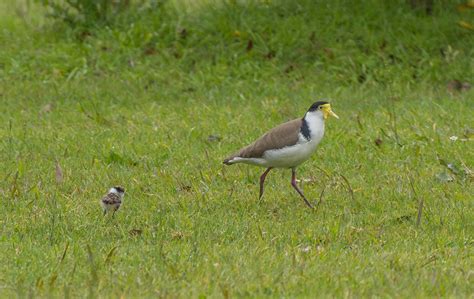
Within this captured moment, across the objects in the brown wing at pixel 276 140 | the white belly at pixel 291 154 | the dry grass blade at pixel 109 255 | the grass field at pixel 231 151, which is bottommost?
the grass field at pixel 231 151

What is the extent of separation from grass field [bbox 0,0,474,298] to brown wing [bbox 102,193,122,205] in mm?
130

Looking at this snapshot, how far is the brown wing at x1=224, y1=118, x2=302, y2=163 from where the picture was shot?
8195 millimetres

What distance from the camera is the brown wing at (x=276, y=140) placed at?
8.20 meters

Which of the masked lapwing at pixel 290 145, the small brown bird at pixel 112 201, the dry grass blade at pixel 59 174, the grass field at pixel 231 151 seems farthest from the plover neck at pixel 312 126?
the dry grass blade at pixel 59 174

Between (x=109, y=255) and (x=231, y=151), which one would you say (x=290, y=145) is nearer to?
(x=231, y=151)

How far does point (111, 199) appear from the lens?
7781mm

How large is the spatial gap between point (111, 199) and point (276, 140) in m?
1.35

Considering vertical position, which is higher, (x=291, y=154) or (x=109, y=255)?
(x=109, y=255)

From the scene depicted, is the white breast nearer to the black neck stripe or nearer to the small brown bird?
the black neck stripe

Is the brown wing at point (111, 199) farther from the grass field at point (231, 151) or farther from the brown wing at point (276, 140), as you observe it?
the brown wing at point (276, 140)

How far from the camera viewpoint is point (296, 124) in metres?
8.30

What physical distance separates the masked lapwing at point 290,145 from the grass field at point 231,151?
0.31 m

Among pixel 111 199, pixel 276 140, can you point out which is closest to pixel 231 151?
pixel 276 140

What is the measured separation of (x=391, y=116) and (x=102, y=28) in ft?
14.5
